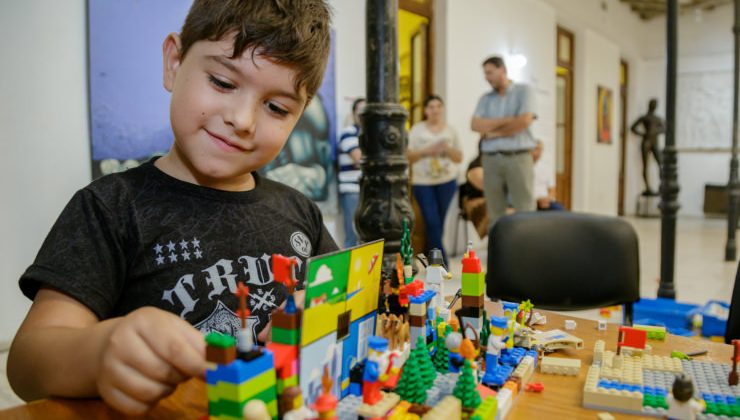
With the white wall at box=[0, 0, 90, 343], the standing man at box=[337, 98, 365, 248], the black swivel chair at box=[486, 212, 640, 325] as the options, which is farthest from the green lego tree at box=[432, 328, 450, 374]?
the standing man at box=[337, 98, 365, 248]

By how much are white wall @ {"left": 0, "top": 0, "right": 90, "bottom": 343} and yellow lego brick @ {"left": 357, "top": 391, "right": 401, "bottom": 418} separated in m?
2.32

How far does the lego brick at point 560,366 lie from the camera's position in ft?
2.27

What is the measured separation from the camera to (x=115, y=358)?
0.49 meters

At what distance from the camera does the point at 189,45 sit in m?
0.79

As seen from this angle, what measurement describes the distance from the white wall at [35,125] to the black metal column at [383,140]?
1.73 metres

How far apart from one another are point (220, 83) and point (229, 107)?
37mm

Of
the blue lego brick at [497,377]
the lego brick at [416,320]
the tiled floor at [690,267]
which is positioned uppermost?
the lego brick at [416,320]

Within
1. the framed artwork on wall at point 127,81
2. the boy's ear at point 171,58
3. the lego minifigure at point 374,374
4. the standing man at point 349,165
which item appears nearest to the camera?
the lego minifigure at point 374,374

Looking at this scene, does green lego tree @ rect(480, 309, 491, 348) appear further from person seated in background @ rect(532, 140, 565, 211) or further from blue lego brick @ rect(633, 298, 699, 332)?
person seated in background @ rect(532, 140, 565, 211)

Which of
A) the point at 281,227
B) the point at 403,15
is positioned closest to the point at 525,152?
the point at 403,15

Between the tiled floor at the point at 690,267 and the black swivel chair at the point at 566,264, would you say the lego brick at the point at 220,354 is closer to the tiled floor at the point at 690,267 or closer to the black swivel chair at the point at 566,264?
the tiled floor at the point at 690,267

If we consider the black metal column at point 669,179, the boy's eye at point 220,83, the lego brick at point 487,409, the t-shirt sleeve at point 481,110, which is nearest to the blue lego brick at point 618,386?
the lego brick at point 487,409

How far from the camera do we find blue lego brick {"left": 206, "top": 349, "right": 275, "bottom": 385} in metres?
0.41

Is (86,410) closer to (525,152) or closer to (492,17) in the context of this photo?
(525,152)
